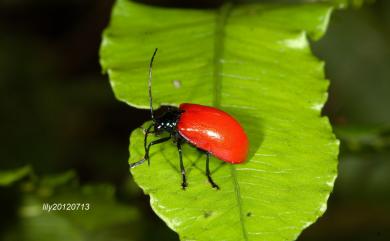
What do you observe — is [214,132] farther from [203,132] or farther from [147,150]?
[147,150]

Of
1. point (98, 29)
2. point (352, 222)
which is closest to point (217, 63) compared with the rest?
point (352, 222)

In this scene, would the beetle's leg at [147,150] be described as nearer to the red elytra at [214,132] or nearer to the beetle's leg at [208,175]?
the red elytra at [214,132]

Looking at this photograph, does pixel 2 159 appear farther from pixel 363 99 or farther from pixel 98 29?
pixel 363 99

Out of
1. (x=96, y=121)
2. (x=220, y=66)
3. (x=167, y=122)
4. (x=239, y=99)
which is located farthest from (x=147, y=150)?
(x=96, y=121)

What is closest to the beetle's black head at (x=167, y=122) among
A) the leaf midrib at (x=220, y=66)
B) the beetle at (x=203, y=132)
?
the beetle at (x=203, y=132)

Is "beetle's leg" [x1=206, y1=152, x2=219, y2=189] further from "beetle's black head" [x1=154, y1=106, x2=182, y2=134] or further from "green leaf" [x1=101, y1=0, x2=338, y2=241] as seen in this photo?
"beetle's black head" [x1=154, y1=106, x2=182, y2=134]
